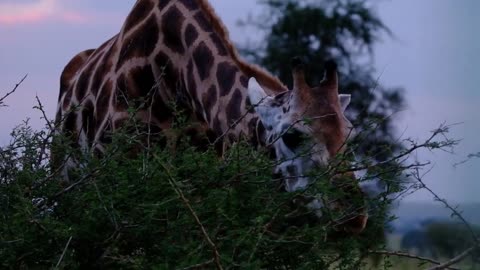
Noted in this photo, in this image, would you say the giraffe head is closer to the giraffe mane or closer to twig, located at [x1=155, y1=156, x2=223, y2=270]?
the giraffe mane

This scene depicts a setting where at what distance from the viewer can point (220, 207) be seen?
264cm

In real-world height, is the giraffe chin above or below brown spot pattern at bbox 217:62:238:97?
below

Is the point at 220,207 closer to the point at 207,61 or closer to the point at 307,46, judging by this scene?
the point at 207,61

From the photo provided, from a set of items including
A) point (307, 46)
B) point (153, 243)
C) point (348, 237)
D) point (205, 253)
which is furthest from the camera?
point (307, 46)

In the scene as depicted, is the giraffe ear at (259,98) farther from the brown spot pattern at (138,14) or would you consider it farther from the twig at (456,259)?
the twig at (456,259)

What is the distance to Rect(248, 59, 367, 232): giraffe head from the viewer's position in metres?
3.22

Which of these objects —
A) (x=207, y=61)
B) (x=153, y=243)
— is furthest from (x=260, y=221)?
(x=207, y=61)

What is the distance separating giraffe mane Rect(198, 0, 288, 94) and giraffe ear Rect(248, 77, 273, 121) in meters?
0.12

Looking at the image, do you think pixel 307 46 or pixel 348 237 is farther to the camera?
pixel 307 46

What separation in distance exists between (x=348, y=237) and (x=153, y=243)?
57 cm

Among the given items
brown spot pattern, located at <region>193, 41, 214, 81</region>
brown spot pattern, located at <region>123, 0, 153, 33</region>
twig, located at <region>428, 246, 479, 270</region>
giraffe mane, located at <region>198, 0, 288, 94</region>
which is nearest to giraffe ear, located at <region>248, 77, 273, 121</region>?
giraffe mane, located at <region>198, 0, 288, 94</region>

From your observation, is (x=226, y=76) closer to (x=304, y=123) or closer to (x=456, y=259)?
(x=304, y=123)

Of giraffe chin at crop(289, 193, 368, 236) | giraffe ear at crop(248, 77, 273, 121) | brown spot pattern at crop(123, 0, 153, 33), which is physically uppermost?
brown spot pattern at crop(123, 0, 153, 33)

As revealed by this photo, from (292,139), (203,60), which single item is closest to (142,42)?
(203,60)
